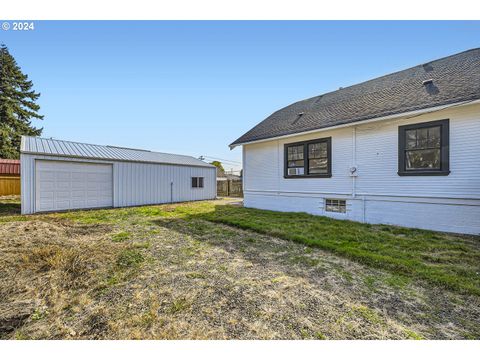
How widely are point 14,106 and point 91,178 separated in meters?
21.8

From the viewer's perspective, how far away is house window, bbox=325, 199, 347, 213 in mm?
7685

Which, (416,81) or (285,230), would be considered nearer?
(285,230)

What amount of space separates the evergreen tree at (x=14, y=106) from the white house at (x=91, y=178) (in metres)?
16.2

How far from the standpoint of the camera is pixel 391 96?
7.29 metres

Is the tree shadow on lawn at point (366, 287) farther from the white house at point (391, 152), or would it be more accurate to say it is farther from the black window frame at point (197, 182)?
the black window frame at point (197, 182)

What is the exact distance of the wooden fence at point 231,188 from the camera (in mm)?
18759

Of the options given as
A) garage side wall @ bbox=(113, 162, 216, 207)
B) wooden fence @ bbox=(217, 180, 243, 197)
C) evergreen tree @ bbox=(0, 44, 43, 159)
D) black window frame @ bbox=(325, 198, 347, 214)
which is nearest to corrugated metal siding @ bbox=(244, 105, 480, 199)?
black window frame @ bbox=(325, 198, 347, 214)

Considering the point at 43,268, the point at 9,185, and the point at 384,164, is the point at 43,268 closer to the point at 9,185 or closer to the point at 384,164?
the point at 384,164

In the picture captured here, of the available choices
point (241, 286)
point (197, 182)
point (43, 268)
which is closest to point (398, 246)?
point (241, 286)

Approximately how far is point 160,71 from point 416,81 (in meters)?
8.47

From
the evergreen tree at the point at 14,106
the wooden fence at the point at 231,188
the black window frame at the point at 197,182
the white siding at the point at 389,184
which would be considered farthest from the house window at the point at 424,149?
the evergreen tree at the point at 14,106

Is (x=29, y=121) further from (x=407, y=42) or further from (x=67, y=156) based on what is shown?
(x=407, y=42)
